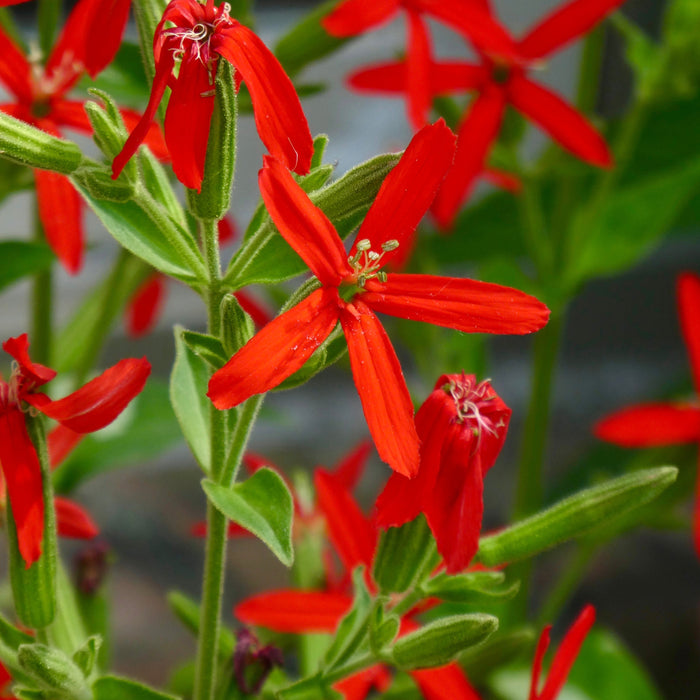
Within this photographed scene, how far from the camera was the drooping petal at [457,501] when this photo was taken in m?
0.31

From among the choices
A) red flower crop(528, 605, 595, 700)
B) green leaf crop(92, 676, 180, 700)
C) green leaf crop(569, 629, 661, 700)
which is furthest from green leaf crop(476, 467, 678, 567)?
green leaf crop(569, 629, 661, 700)

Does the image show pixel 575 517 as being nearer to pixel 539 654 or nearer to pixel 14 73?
pixel 539 654

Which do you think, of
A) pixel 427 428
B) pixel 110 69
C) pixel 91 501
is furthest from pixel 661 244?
pixel 427 428

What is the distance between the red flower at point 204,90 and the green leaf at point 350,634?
19cm

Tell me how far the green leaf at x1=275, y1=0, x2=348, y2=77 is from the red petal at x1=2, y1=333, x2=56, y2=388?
0.25 m

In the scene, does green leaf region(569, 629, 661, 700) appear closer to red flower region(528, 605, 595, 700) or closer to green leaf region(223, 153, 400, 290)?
red flower region(528, 605, 595, 700)

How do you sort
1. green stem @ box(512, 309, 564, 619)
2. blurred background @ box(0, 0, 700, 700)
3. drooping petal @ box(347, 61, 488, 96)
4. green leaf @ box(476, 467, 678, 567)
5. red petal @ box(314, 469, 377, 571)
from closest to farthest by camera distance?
green leaf @ box(476, 467, 678, 567) → red petal @ box(314, 469, 377, 571) → drooping petal @ box(347, 61, 488, 96) → green stem @ box(512, 309, 564, 619) → blurred background @ box(0, 0, 700, 700)

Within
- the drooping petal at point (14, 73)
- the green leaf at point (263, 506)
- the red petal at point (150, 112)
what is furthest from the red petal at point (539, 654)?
the drooping petal at point (14, 73)

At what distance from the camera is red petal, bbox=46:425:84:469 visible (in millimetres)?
388

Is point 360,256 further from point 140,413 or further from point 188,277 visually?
point 140,413

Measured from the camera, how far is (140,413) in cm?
69

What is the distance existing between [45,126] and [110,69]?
80mm

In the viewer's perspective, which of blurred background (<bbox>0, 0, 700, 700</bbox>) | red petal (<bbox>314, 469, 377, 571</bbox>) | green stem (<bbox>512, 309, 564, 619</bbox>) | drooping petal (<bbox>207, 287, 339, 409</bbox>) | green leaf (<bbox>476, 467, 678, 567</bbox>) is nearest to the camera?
drooping petal (<bbox>207, 287, 339, 409</bbox>)

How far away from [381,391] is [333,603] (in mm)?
209
